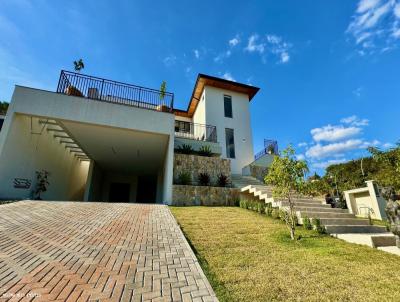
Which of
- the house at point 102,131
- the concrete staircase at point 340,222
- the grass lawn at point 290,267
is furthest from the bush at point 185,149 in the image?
the grass lawn at point 290,267

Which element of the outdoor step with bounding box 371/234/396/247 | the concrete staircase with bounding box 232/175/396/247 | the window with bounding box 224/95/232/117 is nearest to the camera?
the outdoor step with bounding box 371/234/396/247

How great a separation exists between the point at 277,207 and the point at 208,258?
4.86m

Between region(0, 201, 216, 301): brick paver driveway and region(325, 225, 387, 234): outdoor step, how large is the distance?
4.37 m

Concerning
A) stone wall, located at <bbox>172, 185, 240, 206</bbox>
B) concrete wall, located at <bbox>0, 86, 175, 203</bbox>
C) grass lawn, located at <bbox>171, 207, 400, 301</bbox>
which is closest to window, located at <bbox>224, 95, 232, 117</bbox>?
concrete wall, located at <bbox>0, 86, 175, 203</bbox>

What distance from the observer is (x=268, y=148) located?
16391 mm

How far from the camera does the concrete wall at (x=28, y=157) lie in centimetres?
808

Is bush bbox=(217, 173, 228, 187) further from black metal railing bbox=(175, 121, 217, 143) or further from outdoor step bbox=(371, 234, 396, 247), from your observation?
outdoor step bbox=(371, 234, 396, 247)

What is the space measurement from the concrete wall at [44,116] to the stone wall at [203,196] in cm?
50

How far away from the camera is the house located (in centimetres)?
866

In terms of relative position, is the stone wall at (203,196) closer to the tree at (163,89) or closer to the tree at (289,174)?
the tree at (289,174)

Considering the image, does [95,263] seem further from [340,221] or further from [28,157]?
[28,157]

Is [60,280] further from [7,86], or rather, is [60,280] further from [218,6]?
[218,6]

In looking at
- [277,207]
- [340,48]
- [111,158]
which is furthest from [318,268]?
[111,158]

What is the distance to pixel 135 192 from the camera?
19.7m
